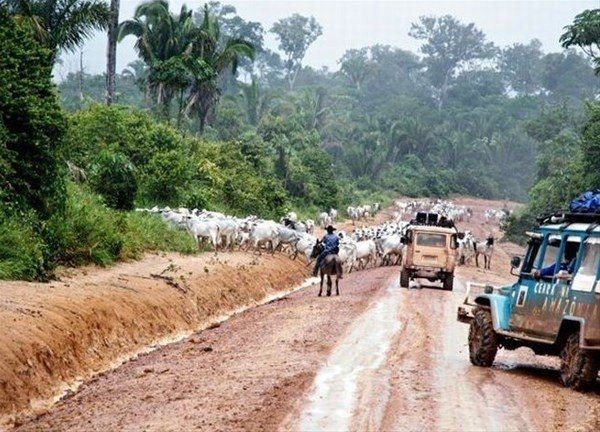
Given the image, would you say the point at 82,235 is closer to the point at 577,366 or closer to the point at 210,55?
the point at 577,366

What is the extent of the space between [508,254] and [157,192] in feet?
80.9

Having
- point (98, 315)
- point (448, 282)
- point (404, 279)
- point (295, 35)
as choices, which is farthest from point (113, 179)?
point (295, 35)

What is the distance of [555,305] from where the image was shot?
13.6 m

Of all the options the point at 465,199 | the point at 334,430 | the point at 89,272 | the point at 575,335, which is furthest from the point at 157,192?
the point at 465,199

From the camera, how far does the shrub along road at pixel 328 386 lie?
10.6 meters

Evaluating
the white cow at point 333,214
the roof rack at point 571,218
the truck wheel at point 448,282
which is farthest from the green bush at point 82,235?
the white cow at point 333,214

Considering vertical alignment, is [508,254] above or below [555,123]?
below

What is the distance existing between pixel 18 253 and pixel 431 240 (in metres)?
14.2

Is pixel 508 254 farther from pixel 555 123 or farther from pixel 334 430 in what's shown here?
pixel 334 430

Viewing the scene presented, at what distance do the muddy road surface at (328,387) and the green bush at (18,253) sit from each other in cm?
296

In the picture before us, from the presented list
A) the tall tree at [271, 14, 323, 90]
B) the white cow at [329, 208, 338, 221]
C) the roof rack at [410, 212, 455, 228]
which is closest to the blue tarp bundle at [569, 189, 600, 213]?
A: the roof rack at [410, 212, 455, 228]

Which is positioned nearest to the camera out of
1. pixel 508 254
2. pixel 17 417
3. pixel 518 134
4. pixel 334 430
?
pixel 334 430

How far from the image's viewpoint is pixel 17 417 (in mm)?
13078

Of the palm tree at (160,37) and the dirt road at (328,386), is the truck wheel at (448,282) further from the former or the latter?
the palm tree at (160,37)
